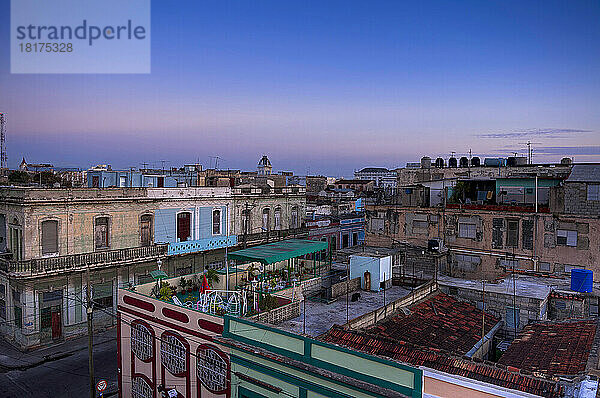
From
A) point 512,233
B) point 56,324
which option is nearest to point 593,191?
point 512,233

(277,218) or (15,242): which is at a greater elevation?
(277,218)

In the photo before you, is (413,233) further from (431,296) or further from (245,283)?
(245,283)

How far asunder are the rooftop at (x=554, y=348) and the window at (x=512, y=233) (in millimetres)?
10471

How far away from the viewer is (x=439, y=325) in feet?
52.7

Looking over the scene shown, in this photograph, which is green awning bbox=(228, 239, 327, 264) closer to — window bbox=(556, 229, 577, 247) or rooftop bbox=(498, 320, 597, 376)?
rooftop bbox=(498, 320, 597, 376)

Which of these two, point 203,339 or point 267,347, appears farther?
point 203,339

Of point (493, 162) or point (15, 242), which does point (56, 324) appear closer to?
point (15, 242)

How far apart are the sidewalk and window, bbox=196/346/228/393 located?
46.1 ft

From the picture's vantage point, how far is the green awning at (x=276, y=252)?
16.1 m

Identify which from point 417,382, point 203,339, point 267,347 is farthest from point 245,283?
point 417,382

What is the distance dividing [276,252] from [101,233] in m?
15.8

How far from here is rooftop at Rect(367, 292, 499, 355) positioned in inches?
574

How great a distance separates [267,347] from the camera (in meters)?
12.3

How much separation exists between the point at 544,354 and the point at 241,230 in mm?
26546
